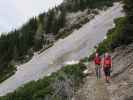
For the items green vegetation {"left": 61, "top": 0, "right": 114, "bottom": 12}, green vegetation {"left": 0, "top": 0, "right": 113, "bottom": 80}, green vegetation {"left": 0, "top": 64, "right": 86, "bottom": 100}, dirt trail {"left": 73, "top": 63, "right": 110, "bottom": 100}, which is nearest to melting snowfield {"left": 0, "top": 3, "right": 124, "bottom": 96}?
A: green vegetation {"left": 0, "top": 64, "right": 86, "bottom": 100}

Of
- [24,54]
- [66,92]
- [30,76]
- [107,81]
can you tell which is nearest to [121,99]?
[66,92]

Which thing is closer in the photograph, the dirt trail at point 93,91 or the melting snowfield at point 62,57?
the dirt trail at point 93,91

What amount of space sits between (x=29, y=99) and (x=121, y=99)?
978cm

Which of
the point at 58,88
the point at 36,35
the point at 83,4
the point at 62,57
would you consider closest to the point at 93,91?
the point at 58,88

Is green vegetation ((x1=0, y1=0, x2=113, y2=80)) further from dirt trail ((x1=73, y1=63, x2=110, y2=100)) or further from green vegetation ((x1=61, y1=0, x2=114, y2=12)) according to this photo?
dirt trail ((x1=73, y1=63, x2=110, y2=100))

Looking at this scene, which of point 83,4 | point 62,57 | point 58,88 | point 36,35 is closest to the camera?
point 58,88

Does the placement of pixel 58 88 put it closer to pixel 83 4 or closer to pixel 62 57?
pixel 62 57

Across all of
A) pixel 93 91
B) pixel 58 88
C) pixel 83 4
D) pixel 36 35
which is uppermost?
pixel 58 88

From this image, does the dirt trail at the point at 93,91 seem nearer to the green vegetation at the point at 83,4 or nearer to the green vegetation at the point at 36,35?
the green vegetation at the point at 36,35

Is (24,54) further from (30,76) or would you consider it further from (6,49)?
(30,76)

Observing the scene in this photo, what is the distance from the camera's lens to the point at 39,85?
33531 millimetres

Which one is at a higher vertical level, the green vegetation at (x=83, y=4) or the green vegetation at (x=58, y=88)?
the green vegetation at (x=58, y=88)

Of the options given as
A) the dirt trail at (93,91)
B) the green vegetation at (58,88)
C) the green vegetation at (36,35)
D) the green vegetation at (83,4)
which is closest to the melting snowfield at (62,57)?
the green vegetation at (58,88)

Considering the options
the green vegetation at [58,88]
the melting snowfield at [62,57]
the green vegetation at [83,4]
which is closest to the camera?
the green vegetation at [58,88]
